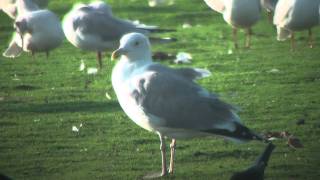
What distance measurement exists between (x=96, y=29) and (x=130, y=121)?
3565mm

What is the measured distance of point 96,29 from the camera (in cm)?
1446

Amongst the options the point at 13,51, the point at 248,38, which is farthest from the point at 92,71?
the point at 248,38

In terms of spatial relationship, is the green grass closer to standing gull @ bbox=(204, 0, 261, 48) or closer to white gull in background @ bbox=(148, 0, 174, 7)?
standing gull @ bbox=(204, 0, 261, 48)

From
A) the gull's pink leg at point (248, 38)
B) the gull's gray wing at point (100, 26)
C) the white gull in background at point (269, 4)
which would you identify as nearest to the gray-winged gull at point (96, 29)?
the gull's gray wing at point (100, 26)

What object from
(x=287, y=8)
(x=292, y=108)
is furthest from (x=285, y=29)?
(x=292, y=108)

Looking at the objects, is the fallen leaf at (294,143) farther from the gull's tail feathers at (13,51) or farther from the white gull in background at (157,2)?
the white gull in background at (157,2)

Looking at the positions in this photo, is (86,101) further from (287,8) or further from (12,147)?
(287,8)

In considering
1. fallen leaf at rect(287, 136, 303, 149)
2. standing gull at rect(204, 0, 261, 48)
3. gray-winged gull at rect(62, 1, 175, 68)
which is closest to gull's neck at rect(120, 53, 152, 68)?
fallen leaf at rect(287, 136, 303, 149)

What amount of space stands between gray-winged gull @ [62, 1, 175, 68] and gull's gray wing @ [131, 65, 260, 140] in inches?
224

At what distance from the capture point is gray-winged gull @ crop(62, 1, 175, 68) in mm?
14461

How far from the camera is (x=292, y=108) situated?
37.7ft

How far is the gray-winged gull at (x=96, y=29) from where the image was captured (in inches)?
569

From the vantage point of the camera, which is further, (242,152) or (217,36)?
(217,36)

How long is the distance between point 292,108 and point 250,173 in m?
3.95
